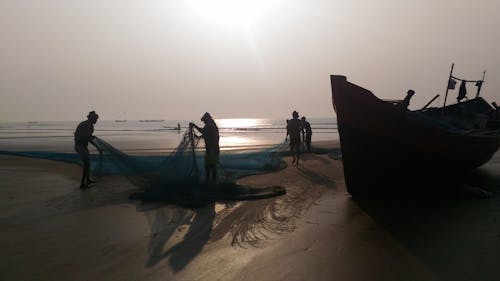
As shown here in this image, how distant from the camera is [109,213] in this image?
6.22 metres

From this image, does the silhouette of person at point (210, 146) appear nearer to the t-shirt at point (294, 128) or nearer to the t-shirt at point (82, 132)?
the t-shirt at point (82, 132)

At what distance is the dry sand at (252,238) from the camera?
376 centimetres

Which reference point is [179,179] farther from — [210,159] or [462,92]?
[462,92]

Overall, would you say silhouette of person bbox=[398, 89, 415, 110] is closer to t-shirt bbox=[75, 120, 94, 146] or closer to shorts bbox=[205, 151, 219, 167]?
shorts bbox=[205, 151, 219, 167]

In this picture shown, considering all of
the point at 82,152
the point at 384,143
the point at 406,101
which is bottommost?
the point at 82,152

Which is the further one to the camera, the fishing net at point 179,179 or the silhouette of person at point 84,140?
the silhouette of person at point 84,140

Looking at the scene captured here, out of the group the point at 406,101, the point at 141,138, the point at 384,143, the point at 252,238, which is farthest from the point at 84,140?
the point at 141,138

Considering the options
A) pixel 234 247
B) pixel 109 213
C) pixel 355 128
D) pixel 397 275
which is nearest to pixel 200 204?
pixel 109 213

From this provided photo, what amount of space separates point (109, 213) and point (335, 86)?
4.99 metres

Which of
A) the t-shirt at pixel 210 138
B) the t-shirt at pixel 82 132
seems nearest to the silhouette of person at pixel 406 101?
the t-shirt at pixel 210 138

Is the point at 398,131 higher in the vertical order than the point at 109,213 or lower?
higher

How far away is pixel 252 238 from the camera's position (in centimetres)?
483

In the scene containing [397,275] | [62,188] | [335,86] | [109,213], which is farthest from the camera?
[62,188]

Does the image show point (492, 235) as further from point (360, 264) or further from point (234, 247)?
point (234, 247)
